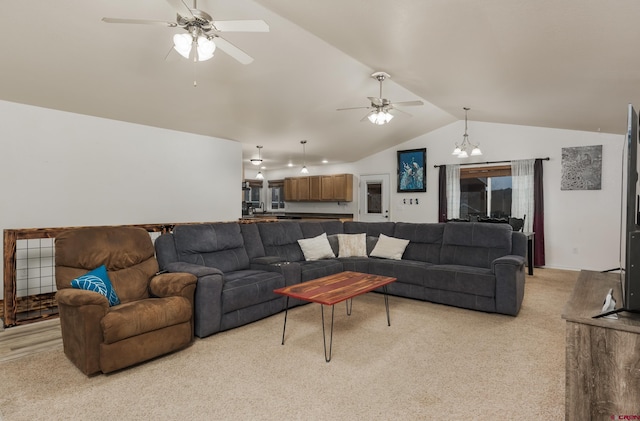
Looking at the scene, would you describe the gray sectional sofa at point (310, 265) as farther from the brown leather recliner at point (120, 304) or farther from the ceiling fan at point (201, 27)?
the ceiling fan at point (201, 27)

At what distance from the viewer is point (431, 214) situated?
7766 millimetres

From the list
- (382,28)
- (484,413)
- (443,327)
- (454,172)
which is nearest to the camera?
(484,413)

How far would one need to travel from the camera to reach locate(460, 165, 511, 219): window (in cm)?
686

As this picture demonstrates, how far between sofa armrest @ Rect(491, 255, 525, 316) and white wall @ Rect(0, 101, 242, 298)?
490 cm

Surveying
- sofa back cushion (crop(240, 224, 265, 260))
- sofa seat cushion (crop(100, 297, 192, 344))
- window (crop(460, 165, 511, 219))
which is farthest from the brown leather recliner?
window (crop(460, 165, 511, 219))

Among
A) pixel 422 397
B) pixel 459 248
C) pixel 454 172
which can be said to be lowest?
pixel 422 397

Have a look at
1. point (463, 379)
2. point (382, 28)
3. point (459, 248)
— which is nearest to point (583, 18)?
point (382, 28)

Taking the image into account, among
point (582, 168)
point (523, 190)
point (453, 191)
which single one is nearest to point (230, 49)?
point (453, 191)

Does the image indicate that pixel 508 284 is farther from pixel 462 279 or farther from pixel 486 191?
pixel 486 191

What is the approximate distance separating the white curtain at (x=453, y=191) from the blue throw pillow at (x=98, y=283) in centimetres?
654

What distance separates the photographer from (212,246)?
150 inches

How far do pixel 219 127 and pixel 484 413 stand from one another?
5.47 metres

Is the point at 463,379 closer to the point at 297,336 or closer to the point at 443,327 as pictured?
the point at 443,327

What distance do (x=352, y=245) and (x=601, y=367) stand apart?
12.1 feet
